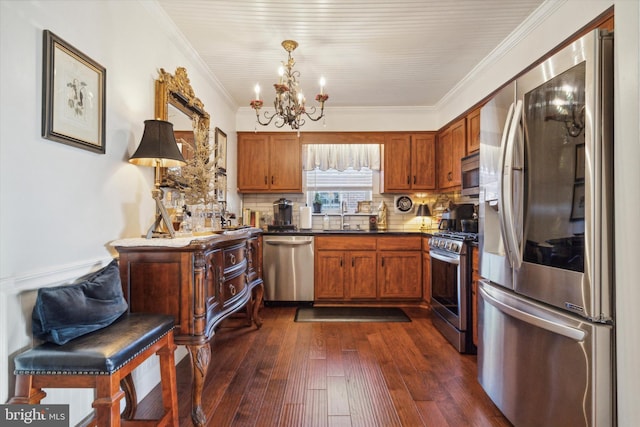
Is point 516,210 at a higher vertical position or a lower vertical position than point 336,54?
lower

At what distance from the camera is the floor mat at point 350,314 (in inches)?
135

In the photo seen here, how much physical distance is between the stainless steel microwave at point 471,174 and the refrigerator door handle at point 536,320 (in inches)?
58.9

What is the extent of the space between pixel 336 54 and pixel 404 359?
8.88 ft

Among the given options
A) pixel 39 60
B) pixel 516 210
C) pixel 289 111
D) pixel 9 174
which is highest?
pixel 289 111

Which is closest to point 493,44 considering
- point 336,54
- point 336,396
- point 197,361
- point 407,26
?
point 407,26

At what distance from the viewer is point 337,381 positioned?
6.98 feet

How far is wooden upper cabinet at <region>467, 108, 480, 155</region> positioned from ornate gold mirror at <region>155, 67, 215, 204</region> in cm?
259

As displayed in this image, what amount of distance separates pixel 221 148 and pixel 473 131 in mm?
2766

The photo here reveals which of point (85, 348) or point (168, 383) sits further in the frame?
point (168, 383)

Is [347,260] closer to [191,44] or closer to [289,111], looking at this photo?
[289,111]

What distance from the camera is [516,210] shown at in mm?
1585

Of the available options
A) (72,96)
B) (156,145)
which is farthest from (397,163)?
(72,96)

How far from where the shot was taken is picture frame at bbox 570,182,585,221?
1268 millimetres

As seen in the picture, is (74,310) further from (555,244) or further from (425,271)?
(425,271)
